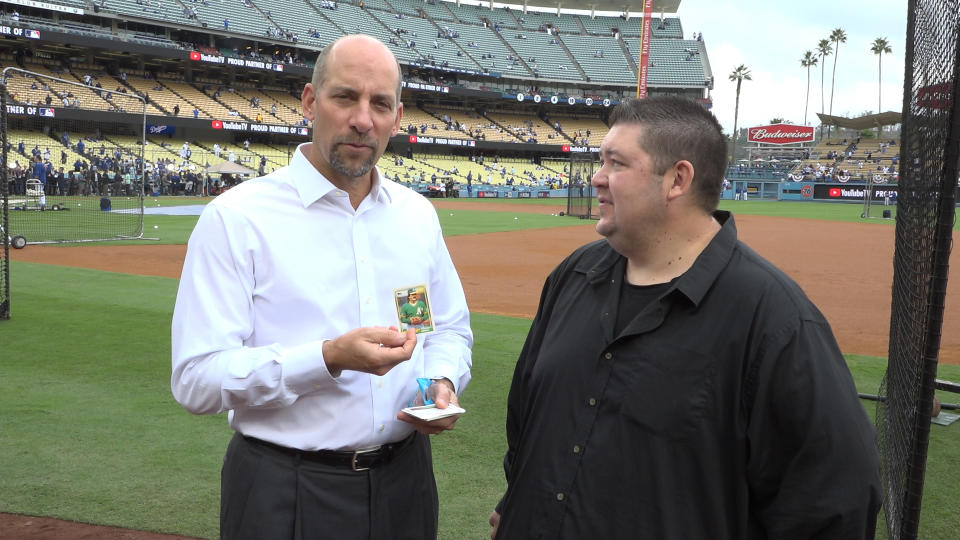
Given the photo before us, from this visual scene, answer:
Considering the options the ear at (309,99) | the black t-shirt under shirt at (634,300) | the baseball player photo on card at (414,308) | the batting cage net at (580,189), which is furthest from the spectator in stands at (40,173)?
the black t-shirt under shirt at (634,300)

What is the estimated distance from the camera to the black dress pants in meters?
2.39

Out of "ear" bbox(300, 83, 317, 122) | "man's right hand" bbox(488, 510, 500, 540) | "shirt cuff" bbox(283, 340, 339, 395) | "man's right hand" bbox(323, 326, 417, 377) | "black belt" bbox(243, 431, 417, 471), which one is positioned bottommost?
"man's right hand" bbox(488, 510, 500, 540)

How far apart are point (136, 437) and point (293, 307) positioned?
12.7 ft

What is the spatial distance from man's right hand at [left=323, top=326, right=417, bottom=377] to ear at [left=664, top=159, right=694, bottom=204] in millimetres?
904

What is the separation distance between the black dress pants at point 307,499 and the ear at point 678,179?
1238mm

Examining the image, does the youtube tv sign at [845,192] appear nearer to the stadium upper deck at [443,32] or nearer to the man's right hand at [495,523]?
the stadium upper deck at [443,32]

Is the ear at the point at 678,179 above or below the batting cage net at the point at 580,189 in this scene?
below

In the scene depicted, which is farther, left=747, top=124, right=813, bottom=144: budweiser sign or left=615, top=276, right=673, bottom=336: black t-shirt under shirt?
left=747, top=124, right=813, bottom=144: budweiser sign

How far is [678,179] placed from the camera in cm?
233

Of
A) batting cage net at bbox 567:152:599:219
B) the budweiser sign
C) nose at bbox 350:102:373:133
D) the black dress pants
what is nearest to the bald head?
nose at bbox 350:102:373:133

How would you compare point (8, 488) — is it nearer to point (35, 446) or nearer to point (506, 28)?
point (35, 446)

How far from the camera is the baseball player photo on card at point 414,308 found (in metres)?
2.50

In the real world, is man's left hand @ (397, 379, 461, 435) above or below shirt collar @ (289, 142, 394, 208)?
below

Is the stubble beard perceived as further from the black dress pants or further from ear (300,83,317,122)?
the black dress pants
